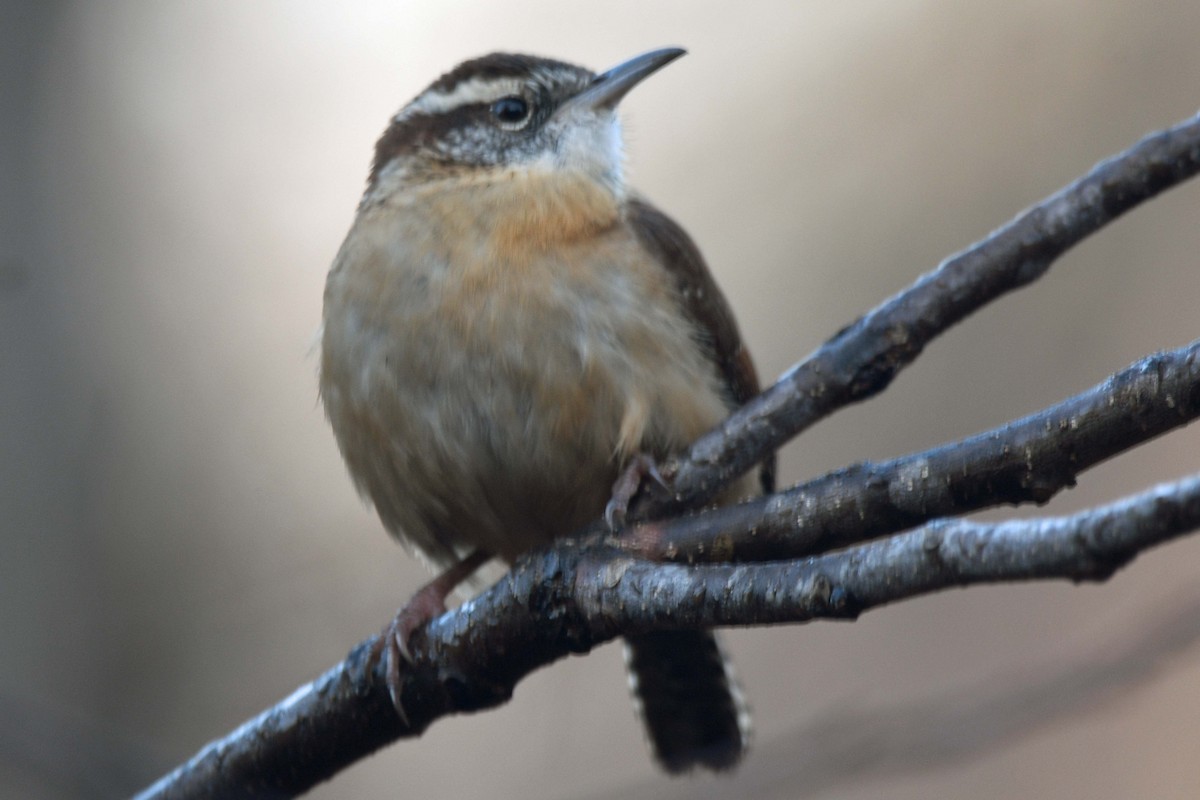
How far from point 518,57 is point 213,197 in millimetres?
3144

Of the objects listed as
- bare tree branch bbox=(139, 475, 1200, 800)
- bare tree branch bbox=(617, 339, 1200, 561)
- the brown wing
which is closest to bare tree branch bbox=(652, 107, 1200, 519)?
bare tree branch bbox=(617, 339, 1200, 561)

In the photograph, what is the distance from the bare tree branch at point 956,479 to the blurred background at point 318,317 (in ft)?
8.67

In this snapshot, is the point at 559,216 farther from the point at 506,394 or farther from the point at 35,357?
the point at 35,357

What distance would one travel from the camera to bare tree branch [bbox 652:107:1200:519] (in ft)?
9.45

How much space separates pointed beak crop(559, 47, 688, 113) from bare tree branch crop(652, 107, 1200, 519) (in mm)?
1761

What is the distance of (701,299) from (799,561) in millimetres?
1916

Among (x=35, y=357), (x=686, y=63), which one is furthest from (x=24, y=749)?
(x=686, y=63)

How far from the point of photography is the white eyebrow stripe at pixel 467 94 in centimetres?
469

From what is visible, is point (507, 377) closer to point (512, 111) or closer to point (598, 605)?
point (598, 605)

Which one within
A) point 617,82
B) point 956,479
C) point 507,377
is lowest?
point 956,479

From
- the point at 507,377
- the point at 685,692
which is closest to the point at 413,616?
the point at 507,377

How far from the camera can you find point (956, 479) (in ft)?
8.72

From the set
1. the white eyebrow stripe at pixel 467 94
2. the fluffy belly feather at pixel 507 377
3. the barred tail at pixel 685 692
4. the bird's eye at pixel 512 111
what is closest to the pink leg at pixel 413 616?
the fluffy belly feather at pixel 507 377

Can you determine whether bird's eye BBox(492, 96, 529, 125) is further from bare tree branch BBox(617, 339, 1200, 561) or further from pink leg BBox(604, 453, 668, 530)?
bare tree branch BBox(617, 339, 1200, 561)
